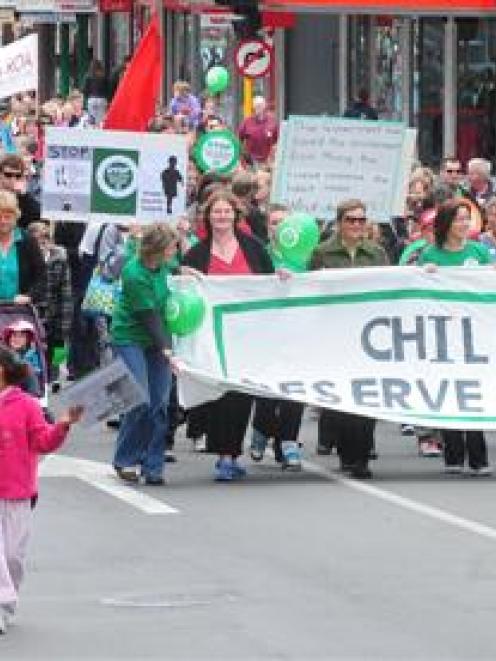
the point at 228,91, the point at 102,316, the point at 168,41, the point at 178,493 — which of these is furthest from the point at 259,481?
the point at 168,41

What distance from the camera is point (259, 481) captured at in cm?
1650

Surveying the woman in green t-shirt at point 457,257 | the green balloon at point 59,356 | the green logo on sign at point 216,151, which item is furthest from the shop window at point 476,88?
the woman in green t-shirt at point 457,257

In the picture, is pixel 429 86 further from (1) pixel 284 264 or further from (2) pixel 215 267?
(2) pixel 215 267

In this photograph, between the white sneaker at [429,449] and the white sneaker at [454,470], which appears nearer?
the white sneaker at [454,470]

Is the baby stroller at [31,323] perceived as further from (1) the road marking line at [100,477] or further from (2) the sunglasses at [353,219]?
(2) the sunglasses at [353,219]

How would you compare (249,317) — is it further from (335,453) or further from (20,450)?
(20,450)

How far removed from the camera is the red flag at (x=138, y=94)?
65.8ft

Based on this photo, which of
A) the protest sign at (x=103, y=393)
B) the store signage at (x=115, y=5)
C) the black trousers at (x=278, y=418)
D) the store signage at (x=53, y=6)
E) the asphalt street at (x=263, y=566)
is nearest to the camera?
the asphalt street at (x=263, y=566)

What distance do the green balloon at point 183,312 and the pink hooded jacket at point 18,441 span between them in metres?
4.71

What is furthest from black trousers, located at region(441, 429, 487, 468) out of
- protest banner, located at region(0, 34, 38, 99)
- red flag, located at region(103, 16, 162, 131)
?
protest banner, located at region(0, 34, 38, 99)

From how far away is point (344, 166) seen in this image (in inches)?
775

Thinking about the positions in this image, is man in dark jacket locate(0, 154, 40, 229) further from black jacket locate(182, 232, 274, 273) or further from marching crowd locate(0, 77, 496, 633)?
black jacket locate(182, 232, 274, 273)

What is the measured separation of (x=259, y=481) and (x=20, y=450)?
5053mm

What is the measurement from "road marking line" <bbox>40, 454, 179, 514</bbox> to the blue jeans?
0.64ft
